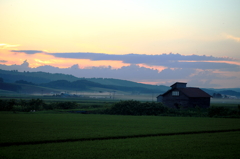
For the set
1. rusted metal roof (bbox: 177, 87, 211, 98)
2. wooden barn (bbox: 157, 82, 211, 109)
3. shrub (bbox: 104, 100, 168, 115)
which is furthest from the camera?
rusted metal roof (bbox: 177, 87, 211, 98)

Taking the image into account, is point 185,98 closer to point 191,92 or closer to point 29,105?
point 191,92

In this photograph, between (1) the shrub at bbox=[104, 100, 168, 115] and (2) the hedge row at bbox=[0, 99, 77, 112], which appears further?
(2) the hedge row at bbox=[0, 99, 77, 112]

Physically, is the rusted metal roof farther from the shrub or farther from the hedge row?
the hedge row

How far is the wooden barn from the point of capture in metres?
64.4

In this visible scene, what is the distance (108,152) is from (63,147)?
3.34 metres

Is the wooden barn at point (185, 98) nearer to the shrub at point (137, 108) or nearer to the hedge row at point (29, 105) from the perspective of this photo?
the shrub at point (137, 108)

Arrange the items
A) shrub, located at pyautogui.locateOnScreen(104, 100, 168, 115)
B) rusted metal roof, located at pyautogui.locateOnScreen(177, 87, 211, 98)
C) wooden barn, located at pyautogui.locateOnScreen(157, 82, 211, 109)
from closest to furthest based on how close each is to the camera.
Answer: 1. shrub, located at pyautogui.locateOnScreen(104, 100, 168, 115)
2. wooden barn, located at pyautogui.locateOnScreen(157, 82, 211, 109)
3. rusted metal roof, located at pyautogui.locateOnScreen(177, 87, 211, 98)

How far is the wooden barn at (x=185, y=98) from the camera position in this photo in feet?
211

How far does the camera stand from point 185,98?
6462 cm

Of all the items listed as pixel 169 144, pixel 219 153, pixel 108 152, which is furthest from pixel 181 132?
pixel 108 152

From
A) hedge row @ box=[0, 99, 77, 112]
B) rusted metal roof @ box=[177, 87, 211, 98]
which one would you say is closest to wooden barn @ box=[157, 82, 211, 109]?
rusted metal roof @ box=[177, 87, 211, 98]

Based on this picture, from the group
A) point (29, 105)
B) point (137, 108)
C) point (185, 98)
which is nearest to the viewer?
point (137, 108)

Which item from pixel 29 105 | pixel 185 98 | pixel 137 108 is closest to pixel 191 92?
pixel 185 98

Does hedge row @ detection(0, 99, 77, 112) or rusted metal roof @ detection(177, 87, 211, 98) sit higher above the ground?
rusted metal roof @ detection(177, 87, 211, 98)
